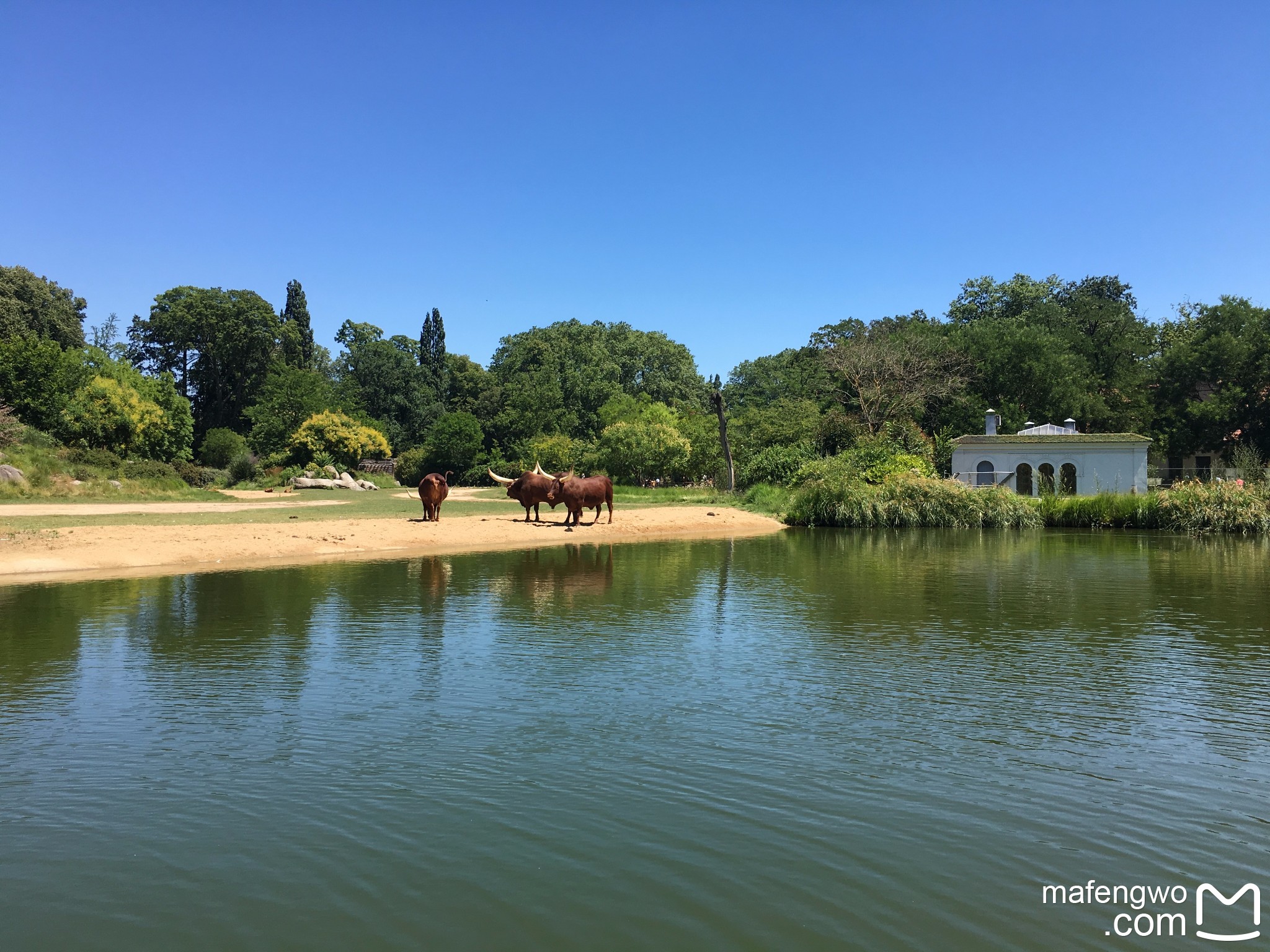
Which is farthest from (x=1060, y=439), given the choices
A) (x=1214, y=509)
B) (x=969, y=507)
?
(x=1214, y=509)

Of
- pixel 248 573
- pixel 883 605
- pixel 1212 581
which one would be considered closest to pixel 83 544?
pixel 248 573

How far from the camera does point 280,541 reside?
24.6m

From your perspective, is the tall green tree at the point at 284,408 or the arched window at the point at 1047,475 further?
the tall green tree at the point at 284,408

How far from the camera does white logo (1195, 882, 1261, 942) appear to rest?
5.20m

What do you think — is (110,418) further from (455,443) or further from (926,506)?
(926,506)

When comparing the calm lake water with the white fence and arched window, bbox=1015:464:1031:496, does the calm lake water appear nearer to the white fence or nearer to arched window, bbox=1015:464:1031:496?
the white fence

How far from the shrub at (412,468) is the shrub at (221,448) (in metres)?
10.9

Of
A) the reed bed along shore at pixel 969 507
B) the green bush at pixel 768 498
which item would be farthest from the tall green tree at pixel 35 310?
the reed bed along shore at pixel 969 507

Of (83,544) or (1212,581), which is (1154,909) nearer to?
(1212,581)

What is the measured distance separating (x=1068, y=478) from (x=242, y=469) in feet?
161

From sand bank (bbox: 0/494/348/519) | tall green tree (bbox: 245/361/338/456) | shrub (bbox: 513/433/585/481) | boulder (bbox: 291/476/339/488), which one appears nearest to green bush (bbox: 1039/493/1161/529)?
shrub (bbox: 513/433/585/481)

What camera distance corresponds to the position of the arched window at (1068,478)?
46969 millimetres

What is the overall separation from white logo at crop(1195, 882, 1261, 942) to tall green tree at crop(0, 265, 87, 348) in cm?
6623

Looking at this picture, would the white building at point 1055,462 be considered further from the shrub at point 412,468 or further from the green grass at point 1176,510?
the shrub at point 412,468
